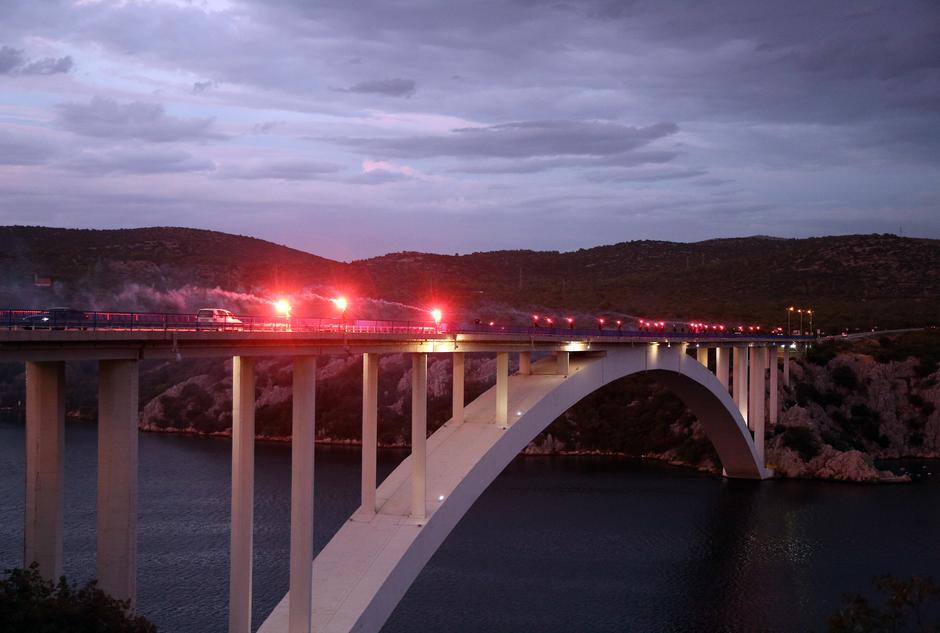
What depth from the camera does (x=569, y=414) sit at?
76250 millimetres

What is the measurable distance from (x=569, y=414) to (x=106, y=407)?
61.6m

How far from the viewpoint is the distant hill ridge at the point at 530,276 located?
354 ft

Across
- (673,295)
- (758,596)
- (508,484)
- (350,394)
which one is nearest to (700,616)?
(758,596)

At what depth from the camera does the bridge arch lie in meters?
23.5

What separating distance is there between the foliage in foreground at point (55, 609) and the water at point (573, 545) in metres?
15.9

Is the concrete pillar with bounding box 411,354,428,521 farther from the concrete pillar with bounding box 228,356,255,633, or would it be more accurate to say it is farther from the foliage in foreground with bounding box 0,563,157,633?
the foliage in foreground with bounding box 0,563,157,633

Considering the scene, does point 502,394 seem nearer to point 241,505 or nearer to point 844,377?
point 241,505

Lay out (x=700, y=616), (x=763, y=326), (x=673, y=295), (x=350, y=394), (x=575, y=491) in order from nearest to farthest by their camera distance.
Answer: (x=700, y=616), (x=575, y=491), (x=350, y=394), (x=763, y=326), (x=673, y=295)

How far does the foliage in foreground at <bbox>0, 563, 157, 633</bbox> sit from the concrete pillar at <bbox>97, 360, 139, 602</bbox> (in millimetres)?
556

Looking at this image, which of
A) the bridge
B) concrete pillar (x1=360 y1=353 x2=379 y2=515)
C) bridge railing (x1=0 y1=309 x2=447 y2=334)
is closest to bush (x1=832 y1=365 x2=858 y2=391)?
the bridge

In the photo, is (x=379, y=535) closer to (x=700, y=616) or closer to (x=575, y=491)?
(x=700, y=616)

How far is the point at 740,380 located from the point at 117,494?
49.3 m

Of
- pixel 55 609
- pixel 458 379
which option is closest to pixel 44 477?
pixel 55 609

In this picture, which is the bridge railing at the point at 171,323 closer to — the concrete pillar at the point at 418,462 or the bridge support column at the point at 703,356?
the concrete pillar at the point at 418,462
